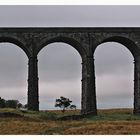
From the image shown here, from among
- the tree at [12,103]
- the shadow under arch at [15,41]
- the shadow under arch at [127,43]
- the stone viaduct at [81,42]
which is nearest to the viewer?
the stone viaduct at [81,42]

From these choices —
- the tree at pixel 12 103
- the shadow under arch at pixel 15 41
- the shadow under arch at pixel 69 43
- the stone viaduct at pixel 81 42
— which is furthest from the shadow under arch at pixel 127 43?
the tree at pixel 12 103

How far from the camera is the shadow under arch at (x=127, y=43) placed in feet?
204

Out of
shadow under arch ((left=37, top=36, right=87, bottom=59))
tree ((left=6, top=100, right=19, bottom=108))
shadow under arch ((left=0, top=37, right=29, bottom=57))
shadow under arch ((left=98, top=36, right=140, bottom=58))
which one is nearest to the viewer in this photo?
shadow under arch ((left=0, top=37, right=29, bottom=57))

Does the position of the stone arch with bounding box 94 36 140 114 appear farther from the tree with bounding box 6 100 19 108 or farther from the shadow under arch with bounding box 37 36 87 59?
the tree with bounding box 6 100 19 108

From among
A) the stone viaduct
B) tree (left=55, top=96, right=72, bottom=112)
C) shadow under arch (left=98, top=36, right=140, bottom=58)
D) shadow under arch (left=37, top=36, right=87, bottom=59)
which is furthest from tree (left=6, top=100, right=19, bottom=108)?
shadow under arch (left=98, top=36, right=140, bottom=58)

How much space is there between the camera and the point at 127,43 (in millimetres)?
63344

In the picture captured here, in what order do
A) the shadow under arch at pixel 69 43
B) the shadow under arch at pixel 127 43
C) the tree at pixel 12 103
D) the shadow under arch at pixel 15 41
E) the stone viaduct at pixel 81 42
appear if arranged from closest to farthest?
the stone viaduct at pixel 81 42
the shadow under arch at pixel 15 41
the shadow under arch at pixel 69 43
the shadow under arch at pixel 127 43
the tree at pixel 12 103

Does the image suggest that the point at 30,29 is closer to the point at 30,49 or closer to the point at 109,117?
the point at 30,49

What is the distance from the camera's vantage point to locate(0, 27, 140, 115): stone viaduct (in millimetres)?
60781

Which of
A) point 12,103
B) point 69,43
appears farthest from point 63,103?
point 69,43

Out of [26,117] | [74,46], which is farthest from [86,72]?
[26,117]

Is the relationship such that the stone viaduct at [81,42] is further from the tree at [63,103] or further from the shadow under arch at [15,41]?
the tree at [63,103]

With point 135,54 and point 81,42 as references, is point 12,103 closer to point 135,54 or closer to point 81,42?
point 81,42

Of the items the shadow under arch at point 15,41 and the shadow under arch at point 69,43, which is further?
the shadow under arch at point 69,43
